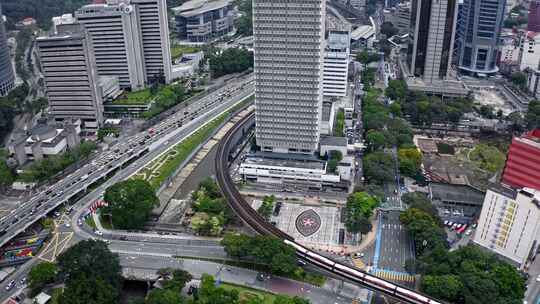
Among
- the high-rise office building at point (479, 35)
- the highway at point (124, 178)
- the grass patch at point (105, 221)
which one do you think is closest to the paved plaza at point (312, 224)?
the highway at point (124, 178)

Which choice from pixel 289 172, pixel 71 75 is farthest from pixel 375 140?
pixel 71 75

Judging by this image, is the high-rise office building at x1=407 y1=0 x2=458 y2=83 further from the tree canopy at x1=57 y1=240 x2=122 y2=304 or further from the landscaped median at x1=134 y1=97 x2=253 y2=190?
the tree canopy at x1=57 y1=240 x2=122 y2=304

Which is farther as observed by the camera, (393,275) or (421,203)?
(421,203)

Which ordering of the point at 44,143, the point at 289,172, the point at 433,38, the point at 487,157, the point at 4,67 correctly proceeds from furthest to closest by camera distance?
the point at 4,67 < the point at 433,38 < the point at 487,157 < the point at 44,143 < the point at 289,172

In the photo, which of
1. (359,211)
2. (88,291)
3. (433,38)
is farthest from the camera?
(433,38)

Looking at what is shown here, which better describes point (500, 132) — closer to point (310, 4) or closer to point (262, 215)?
point (310, 4)

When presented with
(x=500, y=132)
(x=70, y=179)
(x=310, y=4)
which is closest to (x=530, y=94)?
(x=500, y=132)

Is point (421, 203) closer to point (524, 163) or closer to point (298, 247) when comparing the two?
point (524, 163)
